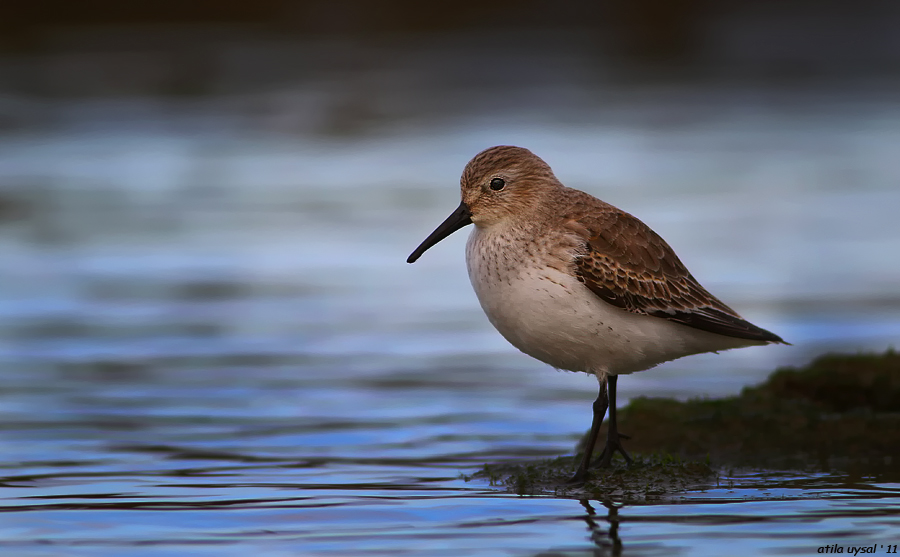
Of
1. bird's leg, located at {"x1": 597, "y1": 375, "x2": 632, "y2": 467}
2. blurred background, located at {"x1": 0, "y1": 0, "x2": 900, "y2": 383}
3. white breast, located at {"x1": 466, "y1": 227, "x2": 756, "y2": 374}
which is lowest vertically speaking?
bird's leg, located at {"x1": 597, "y1": 375, "x2": 632, "y2": 467}

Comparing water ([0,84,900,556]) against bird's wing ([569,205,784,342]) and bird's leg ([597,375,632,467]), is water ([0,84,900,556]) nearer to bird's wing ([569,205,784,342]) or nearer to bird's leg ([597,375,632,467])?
bird's leg ([597,375,632,467])

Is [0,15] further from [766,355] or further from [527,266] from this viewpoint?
[527,266]

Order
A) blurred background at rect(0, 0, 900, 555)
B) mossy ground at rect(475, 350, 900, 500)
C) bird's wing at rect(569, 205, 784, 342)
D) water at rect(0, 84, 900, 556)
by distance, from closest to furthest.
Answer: water at rect(0, 84, 900, 556), bird's wing at rect(569, 205, 784, 342), mossy ground at rect(475, 350, 900, 500), blurred background at rect(0, 0, 900, 555)

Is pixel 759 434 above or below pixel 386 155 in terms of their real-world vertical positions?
below

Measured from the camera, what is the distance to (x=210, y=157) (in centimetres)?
2323

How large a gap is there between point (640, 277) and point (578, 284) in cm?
46

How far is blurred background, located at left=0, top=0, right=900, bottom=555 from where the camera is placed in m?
8.57

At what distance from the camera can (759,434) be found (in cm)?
852

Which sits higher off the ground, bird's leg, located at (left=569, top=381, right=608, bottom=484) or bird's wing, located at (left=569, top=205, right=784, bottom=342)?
bird's wing, located at (left=569, top=205, right=784, bottom=342)

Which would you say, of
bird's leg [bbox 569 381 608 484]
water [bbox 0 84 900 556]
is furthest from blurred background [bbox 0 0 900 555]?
bird's leg [bbox 569 381 608 484]

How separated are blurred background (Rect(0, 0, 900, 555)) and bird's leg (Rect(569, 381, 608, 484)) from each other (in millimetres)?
541

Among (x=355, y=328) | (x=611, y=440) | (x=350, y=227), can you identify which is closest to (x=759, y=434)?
(x=611, y=440)

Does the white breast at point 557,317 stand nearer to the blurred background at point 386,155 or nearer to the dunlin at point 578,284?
the dunlin at point 578,284

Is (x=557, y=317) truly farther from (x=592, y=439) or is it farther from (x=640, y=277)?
(x=592, y=439)
